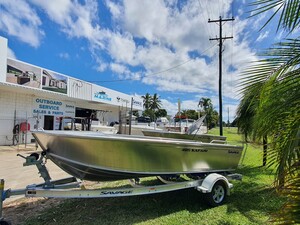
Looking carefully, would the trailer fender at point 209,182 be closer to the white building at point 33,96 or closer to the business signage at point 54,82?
the white building at point 33,96

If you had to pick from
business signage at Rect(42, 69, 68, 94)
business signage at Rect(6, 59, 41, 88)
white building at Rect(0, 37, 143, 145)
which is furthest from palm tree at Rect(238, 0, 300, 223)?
business signage at Rect(42, 69, 68, 94)

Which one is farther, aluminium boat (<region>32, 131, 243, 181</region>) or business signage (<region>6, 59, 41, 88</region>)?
business signage (<region>6, 59, 41, 88</region>)

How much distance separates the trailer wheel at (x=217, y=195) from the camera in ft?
15.5

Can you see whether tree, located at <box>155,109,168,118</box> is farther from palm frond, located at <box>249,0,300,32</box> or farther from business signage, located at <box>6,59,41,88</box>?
palm frond, located at <box>249,0,300,32</box>

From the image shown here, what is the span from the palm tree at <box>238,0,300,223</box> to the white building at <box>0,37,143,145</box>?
34.6 ft

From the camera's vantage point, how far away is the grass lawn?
4078 millimetres

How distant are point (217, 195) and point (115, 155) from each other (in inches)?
96.6

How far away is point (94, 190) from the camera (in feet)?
12.6

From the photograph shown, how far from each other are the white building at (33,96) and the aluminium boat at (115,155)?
8.55 metres

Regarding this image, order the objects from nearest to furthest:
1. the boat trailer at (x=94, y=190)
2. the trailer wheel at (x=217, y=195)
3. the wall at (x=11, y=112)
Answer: the boat trailer at (x=94, y=190) < the trailer wheel at (x=217, y=195) < the wall at (x=11, y=112)

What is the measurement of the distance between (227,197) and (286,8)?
4.46 meters

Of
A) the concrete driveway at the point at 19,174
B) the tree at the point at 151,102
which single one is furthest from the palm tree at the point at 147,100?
the concrete driveway at the point at 19,174

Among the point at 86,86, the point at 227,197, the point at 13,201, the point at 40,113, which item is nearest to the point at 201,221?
the point at 227,197

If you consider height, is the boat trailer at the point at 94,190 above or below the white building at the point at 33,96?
below
